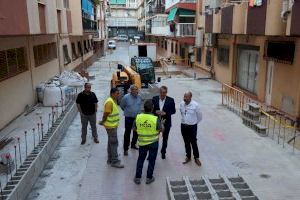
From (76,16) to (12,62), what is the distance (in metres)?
12.2

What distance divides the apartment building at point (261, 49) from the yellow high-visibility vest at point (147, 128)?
230 inches

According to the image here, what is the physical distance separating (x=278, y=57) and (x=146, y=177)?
8.35 m

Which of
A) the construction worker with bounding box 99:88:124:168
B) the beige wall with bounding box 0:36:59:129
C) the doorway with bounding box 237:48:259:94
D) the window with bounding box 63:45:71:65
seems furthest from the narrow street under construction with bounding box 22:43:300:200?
the window with bounding box 63:45:71:65

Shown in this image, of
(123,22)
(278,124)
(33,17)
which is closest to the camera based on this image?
(33,17)

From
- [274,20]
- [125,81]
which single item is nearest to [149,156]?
[274,20]

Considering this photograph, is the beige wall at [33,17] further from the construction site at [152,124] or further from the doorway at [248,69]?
the doorway at [248,69]

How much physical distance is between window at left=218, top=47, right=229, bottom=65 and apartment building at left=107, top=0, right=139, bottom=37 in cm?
7805

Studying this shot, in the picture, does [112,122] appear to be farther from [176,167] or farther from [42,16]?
[42,16]

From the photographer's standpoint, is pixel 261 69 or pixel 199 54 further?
pixel 199 54

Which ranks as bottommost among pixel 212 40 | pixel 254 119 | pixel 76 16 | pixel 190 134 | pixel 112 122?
pixel 254 119

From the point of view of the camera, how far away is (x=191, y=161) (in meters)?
8.02

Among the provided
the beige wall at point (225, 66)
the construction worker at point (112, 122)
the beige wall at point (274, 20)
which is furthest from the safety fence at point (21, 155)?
the beige wall at point (225, 66)

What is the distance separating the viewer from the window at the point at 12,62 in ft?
34.8

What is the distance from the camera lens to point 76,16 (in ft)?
74.7
